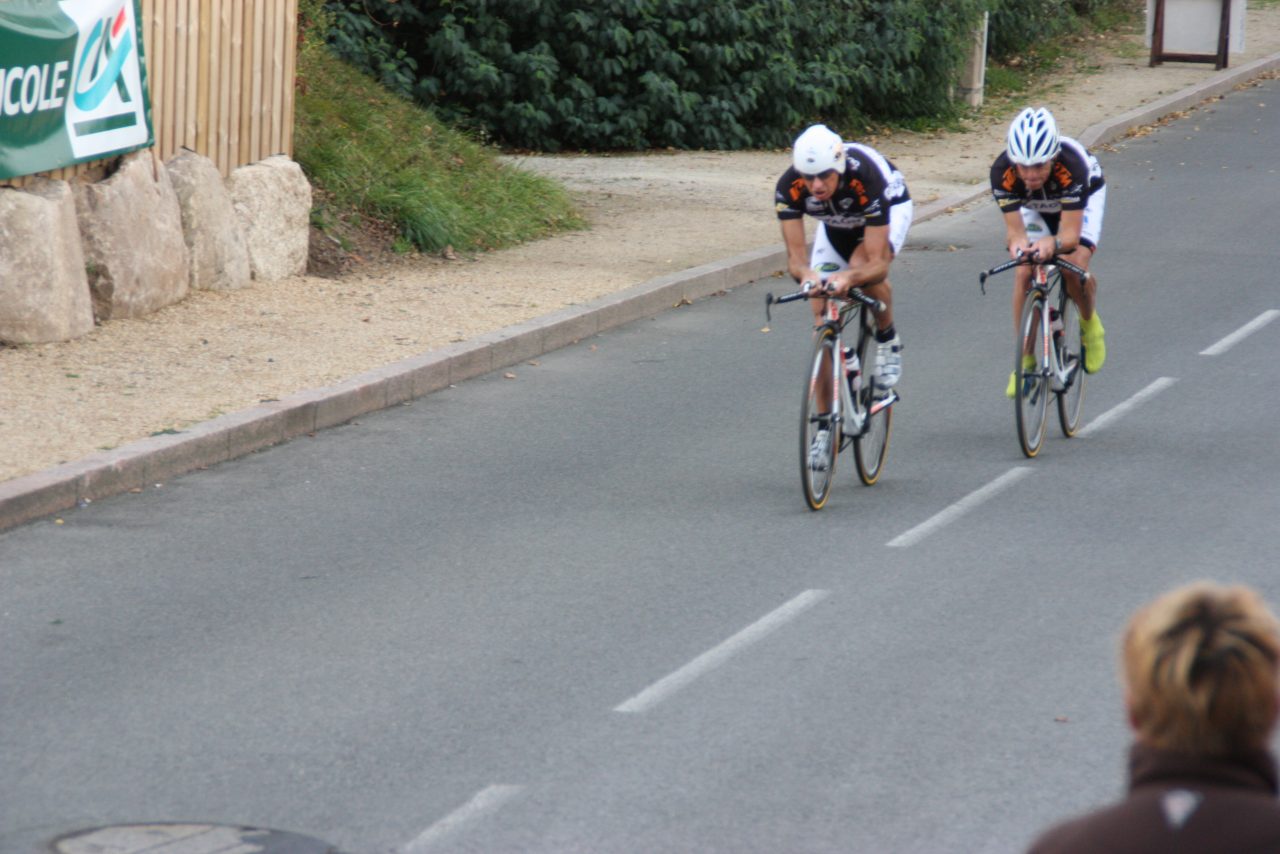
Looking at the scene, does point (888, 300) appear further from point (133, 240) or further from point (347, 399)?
point (133, 240)

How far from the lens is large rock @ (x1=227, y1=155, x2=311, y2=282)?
14.1 m

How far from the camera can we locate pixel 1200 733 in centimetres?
240

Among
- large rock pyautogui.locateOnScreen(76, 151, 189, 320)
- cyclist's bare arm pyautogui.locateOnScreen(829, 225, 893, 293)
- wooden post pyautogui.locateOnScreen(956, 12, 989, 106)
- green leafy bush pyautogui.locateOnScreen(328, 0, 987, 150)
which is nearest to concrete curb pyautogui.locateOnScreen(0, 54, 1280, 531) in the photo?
large rock pyautogui.locateOnScreen(76, 151, 189, 320)

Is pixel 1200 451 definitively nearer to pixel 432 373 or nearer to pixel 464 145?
pixel 432 373

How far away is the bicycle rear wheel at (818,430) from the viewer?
8602mm

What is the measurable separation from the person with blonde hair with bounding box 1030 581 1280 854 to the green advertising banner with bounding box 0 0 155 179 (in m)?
10.2

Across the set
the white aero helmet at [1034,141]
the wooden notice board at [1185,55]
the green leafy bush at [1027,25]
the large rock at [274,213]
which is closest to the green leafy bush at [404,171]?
the large rock at [274,213]

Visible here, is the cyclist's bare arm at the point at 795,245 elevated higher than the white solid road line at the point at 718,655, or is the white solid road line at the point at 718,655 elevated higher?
the cyclist's bare arm at the point at 795,245

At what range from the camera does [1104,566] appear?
25.7 feet

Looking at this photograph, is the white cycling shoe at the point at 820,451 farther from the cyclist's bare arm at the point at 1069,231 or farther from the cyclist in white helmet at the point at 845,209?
the cyclist's bare arm at the point at 1069,231

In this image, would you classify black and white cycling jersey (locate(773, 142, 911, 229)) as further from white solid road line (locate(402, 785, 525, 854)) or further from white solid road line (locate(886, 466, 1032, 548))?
white solid road line (locate(402, 785, 525, 854))

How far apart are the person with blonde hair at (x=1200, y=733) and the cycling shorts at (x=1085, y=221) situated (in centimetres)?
771

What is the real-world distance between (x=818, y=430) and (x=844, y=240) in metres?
1.09

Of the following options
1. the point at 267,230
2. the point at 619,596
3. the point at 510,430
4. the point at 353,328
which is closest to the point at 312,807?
the point at 619,596
